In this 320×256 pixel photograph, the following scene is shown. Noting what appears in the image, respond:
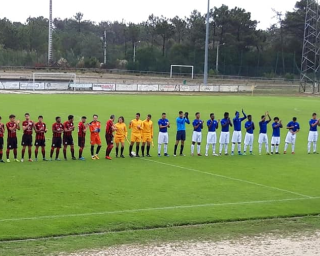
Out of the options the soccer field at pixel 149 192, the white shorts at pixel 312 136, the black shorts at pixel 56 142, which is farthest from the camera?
the white shorts at pixel 312 136

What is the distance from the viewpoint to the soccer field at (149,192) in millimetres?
15164

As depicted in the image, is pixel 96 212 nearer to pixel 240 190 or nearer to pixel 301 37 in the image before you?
pixel 240 190

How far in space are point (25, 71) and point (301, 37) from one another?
2058 inches

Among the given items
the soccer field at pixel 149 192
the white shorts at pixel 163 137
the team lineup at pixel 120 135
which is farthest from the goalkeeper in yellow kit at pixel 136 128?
the soccer field at pixel 149 192

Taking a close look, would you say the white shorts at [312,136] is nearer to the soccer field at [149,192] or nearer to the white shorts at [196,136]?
the soccer field at [149,192]

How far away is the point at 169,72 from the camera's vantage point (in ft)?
333

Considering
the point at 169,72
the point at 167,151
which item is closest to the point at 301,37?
the point at 169,72

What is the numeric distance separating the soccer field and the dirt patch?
175 centimetres

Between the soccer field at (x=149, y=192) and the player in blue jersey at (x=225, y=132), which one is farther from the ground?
the player in blue jersey at (x=225, y=132)

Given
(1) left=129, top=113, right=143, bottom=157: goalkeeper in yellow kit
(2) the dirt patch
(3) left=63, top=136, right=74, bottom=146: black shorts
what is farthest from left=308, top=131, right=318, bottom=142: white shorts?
(2) the dirt patch

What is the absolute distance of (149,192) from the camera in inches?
736

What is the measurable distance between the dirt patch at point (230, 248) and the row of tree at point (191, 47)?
83860 millimetres

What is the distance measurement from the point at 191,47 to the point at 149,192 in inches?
3702

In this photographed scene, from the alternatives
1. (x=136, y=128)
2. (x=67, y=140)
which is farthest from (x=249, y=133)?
(x=67, y=140)
